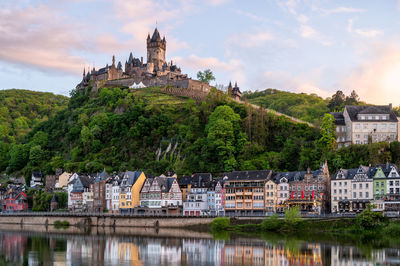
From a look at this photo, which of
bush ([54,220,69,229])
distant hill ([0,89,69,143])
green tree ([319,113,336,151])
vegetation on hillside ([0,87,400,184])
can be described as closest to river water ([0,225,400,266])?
bush ([54,220,69,229])

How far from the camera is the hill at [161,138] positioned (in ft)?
299

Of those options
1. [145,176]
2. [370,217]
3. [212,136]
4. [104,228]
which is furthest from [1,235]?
[370,217]

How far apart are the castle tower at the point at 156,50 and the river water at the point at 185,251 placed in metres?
93.4

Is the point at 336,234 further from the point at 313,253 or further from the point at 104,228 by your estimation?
the point at 104,228

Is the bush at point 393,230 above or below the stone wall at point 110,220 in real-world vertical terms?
above

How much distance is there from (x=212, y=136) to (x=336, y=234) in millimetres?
37735

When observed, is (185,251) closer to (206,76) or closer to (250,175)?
(250,175)

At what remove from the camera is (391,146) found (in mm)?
79000

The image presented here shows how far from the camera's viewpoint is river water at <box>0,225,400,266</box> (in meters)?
43.2

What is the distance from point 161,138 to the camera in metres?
106

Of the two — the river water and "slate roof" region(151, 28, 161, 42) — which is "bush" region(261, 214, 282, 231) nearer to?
the river water

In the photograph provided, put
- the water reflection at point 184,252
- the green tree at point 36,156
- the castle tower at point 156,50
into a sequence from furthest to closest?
the castle tower at point 156,50 < the green tree at point 36,156 < the water reflection at point 184,252

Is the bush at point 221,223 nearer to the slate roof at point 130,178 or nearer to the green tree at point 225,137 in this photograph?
the green tree at point 225,137

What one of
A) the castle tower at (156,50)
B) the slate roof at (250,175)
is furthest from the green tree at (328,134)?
the castle tower at (156,50)
